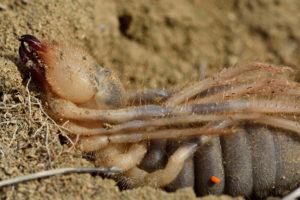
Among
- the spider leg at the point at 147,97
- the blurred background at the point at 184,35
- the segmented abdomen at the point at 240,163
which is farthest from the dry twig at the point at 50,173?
the blurred background at the point at 184,35

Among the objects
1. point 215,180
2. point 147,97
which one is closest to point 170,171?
point 215,180

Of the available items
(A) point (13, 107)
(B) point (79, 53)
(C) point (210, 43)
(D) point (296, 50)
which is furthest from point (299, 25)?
(A) point (13, 107)

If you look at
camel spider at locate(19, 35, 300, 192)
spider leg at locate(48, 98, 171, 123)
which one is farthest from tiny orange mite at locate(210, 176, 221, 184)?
spider leg at locate(48, 98, 171, 123)

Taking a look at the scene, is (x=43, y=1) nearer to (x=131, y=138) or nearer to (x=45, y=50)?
(x=45, y=50)

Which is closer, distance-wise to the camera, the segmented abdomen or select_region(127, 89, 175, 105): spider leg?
the segmented abdomen

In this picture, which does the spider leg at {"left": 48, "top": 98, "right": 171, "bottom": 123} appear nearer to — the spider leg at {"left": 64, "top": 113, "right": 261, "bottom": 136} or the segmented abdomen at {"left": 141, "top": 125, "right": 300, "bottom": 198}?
the spider leg at {"left": 64, "top": 113, "right": 261, "bottom": 136}

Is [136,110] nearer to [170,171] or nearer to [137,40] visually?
[170,171]
